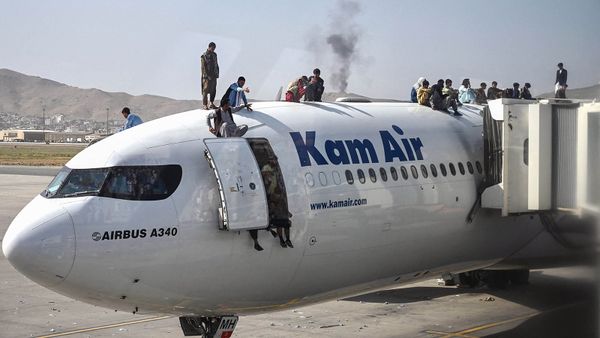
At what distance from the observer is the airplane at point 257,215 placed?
1266 centimetres

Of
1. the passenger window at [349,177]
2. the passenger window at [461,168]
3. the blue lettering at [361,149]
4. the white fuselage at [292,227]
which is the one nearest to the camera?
the white fuselage at [292,227]

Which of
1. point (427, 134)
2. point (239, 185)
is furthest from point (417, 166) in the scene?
point (239, 185)

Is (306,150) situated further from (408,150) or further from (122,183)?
(122,183)

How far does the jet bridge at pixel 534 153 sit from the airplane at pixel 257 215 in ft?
1.60

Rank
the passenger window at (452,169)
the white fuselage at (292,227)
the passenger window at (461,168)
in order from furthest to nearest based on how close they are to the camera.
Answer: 1. the passenger window at (461,168)
2. the passenger window at (452,169)
3. the white fuselage at (292,227)

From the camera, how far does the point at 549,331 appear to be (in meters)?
19.4

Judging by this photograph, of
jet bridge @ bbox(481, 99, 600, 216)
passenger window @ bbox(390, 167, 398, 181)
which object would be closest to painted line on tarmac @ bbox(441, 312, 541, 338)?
jet bridge @ bbox(481, 99, 600, 216)

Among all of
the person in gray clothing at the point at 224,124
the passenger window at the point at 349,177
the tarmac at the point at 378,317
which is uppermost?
the person in gray clothing at the point at 224,124

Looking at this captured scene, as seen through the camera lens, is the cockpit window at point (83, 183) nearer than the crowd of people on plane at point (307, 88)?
Yes

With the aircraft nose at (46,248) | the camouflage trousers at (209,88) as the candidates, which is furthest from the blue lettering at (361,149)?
the aircraft nose at (46,248)

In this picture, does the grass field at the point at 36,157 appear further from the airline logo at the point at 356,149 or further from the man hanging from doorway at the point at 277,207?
the man hanging from doorway at the point at 277,207

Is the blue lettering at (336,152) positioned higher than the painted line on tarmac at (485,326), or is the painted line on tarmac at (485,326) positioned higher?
the blue lettering at (336,152)

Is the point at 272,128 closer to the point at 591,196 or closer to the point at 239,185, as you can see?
the point at 239,185

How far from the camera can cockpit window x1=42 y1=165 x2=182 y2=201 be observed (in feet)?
42.8
